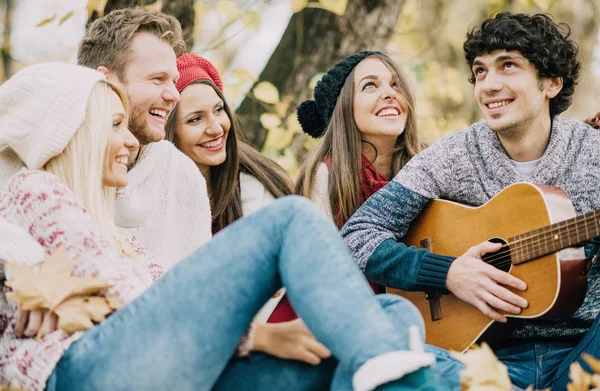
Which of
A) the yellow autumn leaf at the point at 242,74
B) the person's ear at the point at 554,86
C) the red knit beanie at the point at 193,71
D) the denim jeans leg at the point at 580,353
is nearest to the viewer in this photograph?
the denim jeans leg at the point at 580,353

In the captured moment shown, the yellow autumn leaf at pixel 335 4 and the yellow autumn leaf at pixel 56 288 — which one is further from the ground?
the yellow autumn leaf at pixel 335 4

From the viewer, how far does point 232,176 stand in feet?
13.6

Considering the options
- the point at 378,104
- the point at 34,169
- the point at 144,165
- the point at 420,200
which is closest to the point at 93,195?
the point at 34,169

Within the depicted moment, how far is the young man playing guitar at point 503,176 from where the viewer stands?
2.94 meters

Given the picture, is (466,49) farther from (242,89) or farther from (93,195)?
(242,89)

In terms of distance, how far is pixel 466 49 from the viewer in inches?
135

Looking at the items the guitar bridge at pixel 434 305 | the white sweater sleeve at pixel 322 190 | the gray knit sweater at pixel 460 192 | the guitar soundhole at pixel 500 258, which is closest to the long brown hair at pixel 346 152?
the white sweater sleeve at pixel 322 190

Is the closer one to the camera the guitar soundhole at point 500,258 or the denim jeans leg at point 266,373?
the denim jeans leg at point 266,373

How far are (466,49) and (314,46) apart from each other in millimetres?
2055

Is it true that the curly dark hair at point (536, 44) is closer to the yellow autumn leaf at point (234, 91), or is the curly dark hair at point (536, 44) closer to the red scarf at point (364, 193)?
the red scarf at point (364, 193)

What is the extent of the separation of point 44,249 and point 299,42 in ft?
11.6

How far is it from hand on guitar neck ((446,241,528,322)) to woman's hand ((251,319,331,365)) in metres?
1.04

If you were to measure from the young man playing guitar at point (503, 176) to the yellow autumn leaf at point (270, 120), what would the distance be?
2049 mm

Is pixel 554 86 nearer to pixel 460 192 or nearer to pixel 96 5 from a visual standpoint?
pixel 460 192
